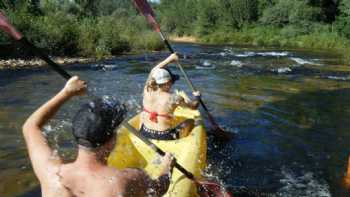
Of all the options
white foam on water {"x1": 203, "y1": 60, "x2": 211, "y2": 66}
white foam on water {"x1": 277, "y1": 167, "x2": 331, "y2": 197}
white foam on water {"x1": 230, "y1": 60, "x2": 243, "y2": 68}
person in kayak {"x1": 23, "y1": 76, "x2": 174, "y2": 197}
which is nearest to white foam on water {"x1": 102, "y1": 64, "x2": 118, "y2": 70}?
white foam on water {"x1": 203, "y1": 60, "x2": 211, "y2": 66}

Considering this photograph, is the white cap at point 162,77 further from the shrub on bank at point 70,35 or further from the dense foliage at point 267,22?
the dense foliage at point 267,22

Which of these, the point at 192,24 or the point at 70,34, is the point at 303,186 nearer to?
Answer: the point at 70,34

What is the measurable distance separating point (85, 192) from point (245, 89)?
39.0 ft

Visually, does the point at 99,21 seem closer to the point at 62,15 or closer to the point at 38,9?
the point at 62,15

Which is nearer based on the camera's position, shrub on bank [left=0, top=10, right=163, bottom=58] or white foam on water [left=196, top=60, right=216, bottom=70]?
white foam on water [left=196, top=60, right=216, bottom=70]

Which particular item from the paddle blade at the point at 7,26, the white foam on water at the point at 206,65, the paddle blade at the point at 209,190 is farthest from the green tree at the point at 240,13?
the paddle blade at the point at 7,26

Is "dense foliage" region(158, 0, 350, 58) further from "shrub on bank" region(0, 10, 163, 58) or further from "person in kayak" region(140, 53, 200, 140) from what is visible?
"person in kayak" region(140, 53, 200, 140)

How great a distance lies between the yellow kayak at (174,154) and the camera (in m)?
4.94

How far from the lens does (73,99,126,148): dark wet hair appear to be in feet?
7.87

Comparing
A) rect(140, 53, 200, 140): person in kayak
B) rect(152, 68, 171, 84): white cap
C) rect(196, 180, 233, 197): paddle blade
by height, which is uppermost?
rect(152, 68, 171, 84): white cap

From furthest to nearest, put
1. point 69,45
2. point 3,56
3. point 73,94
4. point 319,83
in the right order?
point 69,45
point 3,56
point 319,83
point 73,94

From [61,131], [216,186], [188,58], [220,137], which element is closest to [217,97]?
[220,137]

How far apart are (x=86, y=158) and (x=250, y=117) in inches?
321

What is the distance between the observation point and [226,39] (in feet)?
134
